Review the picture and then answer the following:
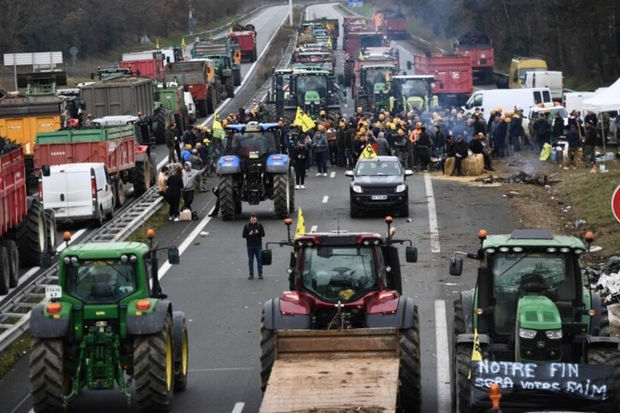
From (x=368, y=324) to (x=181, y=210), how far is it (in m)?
20.1

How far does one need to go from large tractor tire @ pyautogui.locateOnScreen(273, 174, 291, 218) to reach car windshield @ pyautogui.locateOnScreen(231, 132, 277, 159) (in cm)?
92

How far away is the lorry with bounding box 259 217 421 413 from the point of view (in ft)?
51.4

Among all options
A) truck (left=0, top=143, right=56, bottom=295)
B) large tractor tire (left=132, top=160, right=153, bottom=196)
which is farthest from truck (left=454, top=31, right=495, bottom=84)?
truck (left=0, top=143, right=56, bottom=295)

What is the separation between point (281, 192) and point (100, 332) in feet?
59.5

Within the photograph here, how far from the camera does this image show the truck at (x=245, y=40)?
9738cm

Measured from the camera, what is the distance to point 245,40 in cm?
9925

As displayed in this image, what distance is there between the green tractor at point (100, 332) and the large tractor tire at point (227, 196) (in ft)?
57.6

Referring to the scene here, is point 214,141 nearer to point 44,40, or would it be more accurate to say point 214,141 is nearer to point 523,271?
point 523,271

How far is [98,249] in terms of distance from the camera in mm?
18219

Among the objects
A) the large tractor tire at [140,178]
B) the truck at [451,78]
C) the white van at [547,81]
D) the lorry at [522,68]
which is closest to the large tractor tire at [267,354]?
the large tractor tire at [140,178]

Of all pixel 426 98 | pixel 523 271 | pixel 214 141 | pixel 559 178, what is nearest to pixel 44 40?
pixel 426 98

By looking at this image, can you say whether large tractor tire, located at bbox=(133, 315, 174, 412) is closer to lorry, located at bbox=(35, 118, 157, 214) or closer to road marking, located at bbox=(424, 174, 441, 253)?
road marking, located at bbox=(424, 174, 441, 253)

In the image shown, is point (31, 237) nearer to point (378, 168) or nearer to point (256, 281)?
point (256, 281)

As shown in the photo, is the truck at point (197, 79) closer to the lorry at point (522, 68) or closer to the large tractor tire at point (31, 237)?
the lorry at point (522, 68)
